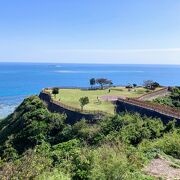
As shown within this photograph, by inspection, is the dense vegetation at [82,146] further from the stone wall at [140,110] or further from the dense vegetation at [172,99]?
the dense vegetation at [172,99]

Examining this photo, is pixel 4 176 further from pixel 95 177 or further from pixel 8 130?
pixel 8 130

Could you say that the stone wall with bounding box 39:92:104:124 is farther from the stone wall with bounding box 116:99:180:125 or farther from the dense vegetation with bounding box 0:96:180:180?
the stone wall with bounding box 116:99:180:125

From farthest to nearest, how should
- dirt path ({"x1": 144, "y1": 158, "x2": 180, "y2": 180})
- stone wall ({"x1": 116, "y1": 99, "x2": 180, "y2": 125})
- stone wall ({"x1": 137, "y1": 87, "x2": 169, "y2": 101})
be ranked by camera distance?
stone wall ({"x1": 137, "y1": 87, "x2": 169, "y2": 101}) → stone wall ({"x1": 116, "y1": 99, "x2": 180, "y2": 125}) → dirt path ({"x1": 144, "y1": 158, "x2": 180, "y2": 180})

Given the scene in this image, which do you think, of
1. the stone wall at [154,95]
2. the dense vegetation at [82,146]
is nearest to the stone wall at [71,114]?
the dense vegetation at [82,146]

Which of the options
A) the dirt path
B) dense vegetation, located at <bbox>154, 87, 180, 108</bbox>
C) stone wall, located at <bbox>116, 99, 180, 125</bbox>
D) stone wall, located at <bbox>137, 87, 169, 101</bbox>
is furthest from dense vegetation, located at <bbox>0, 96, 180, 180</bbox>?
dense vegetation, located at <bbox>154, 87, 180, 108</bbox>

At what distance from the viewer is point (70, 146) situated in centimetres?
3064

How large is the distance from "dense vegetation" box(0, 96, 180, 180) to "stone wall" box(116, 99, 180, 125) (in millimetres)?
1683

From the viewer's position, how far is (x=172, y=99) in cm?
6031

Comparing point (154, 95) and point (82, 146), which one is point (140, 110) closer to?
point (82, 146)

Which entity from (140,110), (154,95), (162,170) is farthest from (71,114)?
(162,170)

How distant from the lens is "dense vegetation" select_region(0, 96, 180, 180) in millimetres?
14484

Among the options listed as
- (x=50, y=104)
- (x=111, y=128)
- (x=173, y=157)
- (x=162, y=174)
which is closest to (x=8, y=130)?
(x=50, y=104)

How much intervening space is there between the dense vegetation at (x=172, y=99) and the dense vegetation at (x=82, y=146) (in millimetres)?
17424

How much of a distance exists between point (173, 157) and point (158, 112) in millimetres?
17099
